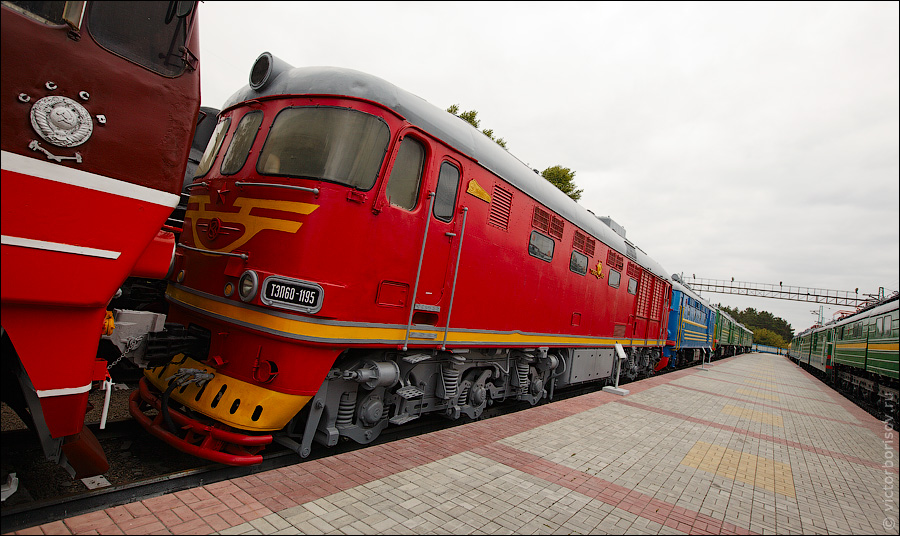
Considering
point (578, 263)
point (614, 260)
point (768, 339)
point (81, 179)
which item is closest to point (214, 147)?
point (81, 179)

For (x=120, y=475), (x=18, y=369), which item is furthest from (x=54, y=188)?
(x=120, y=475)

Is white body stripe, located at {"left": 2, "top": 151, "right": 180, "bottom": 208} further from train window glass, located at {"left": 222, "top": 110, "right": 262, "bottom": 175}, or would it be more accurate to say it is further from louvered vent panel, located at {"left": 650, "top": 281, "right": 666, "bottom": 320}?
louvered vent panel, located at {"left": 650, "top": 281, "right": 666, "bottom": 320}

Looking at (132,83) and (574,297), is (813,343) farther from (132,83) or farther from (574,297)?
(132,83)

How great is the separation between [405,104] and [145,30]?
2328 millimetres

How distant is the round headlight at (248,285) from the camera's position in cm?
402

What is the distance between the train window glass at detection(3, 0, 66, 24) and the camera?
2438 millimetres

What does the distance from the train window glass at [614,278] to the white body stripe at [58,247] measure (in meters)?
9.53

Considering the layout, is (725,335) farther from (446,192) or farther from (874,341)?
(446,192)

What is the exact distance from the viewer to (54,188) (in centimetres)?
256

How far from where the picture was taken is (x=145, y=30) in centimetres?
296

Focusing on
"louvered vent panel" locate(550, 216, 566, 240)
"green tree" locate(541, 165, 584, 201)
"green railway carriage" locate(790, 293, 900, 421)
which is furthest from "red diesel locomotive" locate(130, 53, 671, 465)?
"green tree" locate(541, 165, 584, 201)

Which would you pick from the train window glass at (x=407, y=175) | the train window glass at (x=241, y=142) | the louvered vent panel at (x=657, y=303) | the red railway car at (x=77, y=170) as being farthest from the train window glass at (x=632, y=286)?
the red railway car at (x=77, y=170)

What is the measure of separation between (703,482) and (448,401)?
2915mm

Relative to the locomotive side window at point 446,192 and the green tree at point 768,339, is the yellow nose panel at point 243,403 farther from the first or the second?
the green tree at point 768,339
